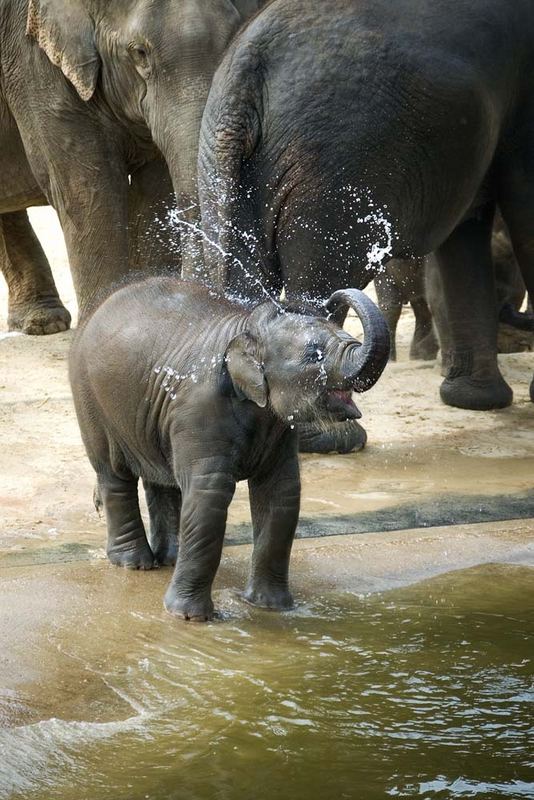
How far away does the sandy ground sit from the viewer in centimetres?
477

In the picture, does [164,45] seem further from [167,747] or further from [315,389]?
[167,747]

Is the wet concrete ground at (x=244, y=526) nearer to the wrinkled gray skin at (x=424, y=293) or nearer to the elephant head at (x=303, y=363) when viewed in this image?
the elephant head at (x=303, y=363)

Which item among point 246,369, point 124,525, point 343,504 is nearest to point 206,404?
point 246,369

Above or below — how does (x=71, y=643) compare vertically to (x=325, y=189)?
below

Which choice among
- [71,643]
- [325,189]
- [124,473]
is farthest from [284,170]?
[71,643]

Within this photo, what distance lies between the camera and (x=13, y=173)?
780 cm

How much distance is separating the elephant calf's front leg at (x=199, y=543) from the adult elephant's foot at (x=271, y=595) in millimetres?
185

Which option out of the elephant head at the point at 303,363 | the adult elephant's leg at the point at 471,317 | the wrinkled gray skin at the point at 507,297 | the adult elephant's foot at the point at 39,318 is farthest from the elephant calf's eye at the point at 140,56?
the adult elephant's foot at the point at 39,318

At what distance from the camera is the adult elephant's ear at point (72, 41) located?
267 inches

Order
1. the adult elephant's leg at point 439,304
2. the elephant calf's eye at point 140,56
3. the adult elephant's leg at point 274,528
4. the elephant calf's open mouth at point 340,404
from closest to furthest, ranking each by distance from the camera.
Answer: the elephant calf's open mouth at point 340,404 → the adult elephant's leg at point 274,528 → the elephant calf's eye at point 140,56 → the adult elephant's leg at point 439,304

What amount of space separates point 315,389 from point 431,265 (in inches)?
155

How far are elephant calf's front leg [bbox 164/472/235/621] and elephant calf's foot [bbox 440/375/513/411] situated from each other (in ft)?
11.0

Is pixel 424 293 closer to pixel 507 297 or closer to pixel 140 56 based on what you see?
pixel 507 297

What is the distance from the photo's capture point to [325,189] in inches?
229
